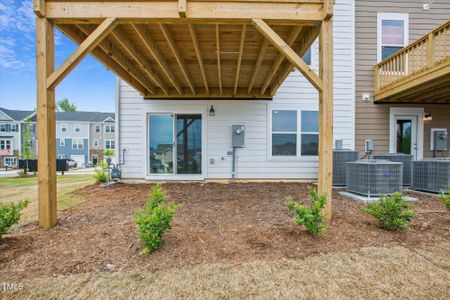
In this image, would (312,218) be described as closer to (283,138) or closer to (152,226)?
(152,226)

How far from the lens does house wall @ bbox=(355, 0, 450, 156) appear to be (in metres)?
6.24

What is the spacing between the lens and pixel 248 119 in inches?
242

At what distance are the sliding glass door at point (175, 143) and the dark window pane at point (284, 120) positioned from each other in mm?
2108

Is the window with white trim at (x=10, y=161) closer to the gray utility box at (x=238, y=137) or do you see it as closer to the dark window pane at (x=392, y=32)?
the gray utility box at (x=238, y=137)

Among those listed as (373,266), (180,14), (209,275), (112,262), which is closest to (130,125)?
(180,14)

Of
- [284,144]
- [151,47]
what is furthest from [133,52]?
[284,144]

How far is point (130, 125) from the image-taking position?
6.12 m

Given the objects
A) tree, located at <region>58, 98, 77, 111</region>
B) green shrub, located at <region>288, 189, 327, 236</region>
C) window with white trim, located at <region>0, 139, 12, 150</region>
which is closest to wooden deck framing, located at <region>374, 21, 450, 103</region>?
green shrub, located at <region>288, 189, 327, 236</region>

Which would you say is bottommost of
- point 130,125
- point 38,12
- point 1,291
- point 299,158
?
point 1,291

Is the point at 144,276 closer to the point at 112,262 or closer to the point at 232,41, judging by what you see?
the point at 112,262

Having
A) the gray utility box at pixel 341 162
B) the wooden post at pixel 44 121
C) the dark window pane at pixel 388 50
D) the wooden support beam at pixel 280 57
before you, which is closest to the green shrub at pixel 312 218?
the wooden support beam at pixel 280 57

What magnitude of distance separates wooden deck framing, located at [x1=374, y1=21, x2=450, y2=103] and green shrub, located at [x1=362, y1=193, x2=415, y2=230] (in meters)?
3.30

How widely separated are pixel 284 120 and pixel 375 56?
10.3 feet

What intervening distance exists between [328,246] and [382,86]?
5.53m
